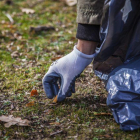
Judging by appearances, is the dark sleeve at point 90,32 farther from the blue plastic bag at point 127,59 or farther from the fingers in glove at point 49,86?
the fingers in glove at point 49,86

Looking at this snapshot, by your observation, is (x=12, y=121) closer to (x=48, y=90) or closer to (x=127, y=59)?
(x=48, y=90)

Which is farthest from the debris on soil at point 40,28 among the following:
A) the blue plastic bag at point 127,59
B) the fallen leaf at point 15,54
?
the blue plastic bag at point 127,59

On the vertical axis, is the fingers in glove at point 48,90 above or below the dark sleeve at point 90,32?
below

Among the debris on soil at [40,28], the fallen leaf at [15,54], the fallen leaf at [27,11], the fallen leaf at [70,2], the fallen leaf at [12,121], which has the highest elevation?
the fallen leaf at [70,2]

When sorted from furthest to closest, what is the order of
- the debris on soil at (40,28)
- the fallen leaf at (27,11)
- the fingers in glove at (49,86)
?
the fallen leaf at (27,11) < the debris on soil at (40,28) < the fingers in glove at (49,86)

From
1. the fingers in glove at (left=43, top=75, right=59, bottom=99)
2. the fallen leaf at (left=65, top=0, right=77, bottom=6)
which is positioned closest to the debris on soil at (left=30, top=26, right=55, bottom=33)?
the fallen leaf at (left=65, top=0, right=77, bottom=6)

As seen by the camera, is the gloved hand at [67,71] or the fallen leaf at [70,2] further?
the fallen leaf at [70,2]

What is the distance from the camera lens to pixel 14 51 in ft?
10.6

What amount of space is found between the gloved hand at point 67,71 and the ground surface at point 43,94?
4.0 inches

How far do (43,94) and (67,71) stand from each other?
37 cm

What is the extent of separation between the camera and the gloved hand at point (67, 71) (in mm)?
2064

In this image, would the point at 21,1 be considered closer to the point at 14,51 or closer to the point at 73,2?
the point at 73,2

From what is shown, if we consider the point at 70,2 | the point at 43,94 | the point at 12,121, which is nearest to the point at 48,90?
the point at 43,94

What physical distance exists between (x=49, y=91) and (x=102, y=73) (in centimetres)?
50
